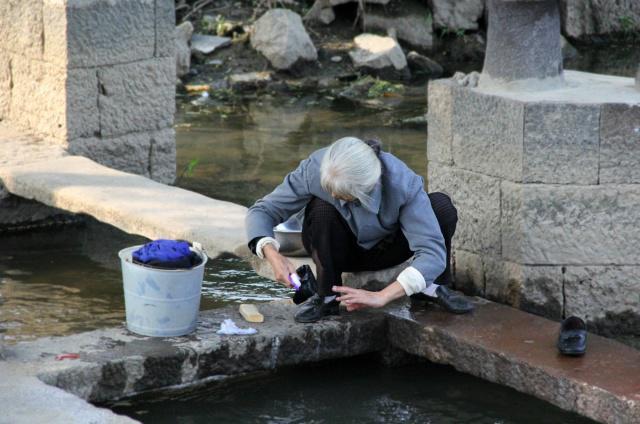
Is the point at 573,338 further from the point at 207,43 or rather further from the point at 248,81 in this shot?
the point at 207,43

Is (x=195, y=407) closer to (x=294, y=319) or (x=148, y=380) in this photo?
(x=148, y=380)

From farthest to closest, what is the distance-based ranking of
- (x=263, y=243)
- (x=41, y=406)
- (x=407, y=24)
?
(x=407, y=24) < (x=263, y=243) < (x=41, y=406)

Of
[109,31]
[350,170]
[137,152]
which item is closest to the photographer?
[350,170]

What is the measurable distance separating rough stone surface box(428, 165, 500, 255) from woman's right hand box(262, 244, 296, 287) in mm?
1079

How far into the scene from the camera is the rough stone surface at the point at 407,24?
46.7 feet

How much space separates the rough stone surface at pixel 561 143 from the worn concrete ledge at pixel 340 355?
0.65 metres

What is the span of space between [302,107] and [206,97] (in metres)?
0.97

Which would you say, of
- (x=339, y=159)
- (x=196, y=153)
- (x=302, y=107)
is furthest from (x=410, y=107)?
(x=339, y=159)

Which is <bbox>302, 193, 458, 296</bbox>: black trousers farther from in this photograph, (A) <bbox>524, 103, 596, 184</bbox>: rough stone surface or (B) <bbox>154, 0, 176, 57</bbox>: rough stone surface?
(B) <bbox>154, 0, 176, 57</bbox>: rough stone surface

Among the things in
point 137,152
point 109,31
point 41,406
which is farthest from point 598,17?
point 41,406

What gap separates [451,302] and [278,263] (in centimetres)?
82

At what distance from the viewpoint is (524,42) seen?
18.7 ft

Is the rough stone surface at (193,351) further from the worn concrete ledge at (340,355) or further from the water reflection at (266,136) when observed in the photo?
the water reflection at (266,136)

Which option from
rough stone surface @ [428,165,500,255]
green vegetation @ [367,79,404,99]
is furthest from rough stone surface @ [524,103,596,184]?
green vegetation @ [367,79,404,99]
